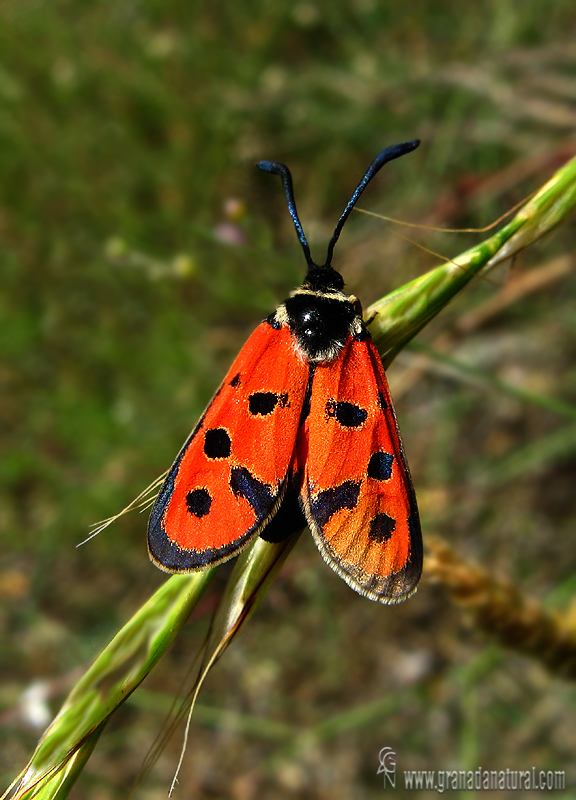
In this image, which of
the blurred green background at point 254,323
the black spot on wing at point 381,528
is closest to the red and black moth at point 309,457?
the black spot on wing at point 381,528

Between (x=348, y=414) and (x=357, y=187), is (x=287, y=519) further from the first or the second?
(x=357, y=187)

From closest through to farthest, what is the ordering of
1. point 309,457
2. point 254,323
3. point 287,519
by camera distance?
1. point 287,519
2. point 309,457
3. point 254,323

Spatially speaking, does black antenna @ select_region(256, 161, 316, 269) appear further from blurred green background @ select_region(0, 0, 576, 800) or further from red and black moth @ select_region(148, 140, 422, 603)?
blurred green background @ select_region(0, 0, 576, 800)

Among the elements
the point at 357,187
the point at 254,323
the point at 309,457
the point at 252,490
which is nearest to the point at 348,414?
the point at 309,457

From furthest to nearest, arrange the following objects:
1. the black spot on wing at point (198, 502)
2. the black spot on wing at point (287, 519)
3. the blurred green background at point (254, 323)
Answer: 1. the blurred green background at point (254, 323)
2. the black spot on wing at point (198, 502)
3. the black spot on wing at point (287, 519)

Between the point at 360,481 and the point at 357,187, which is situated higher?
the point at 357,187

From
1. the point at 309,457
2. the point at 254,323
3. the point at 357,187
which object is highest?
the point at 254,323

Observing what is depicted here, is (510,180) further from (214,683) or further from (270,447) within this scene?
(214,683)

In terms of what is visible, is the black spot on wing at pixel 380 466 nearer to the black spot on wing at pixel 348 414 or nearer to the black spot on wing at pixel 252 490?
the black spot on wing at pixel 348 414
